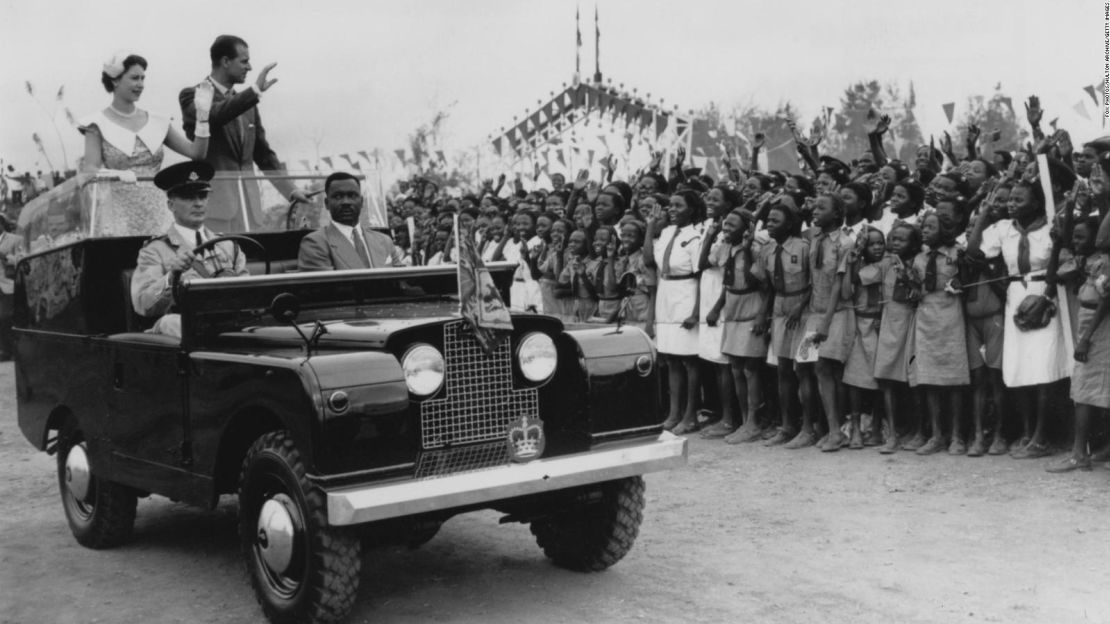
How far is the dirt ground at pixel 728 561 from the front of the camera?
4.81 metres

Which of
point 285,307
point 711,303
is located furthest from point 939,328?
point 285,307

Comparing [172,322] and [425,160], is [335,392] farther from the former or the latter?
[425,160]

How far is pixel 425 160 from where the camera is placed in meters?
40.3

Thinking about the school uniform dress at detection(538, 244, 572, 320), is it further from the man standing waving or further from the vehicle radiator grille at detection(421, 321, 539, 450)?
the vehicle radiator grille at detection(421, 321, 539, 450)

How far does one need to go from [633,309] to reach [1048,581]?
217 inches

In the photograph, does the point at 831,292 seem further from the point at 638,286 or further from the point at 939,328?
the point at 638,286

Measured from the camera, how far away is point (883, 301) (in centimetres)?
829

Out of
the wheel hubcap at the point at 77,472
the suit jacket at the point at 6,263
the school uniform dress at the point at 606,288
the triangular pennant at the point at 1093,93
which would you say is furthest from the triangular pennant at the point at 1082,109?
the suit jacket at the point at 6,263

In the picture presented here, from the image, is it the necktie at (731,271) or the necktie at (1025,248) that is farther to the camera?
the necktie at (731,271)

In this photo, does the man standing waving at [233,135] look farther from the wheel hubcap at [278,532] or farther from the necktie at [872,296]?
the necktie at [872,296]

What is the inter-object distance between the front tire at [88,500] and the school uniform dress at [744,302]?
15.7ft

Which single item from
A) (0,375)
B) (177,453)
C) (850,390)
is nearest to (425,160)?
(0,375)

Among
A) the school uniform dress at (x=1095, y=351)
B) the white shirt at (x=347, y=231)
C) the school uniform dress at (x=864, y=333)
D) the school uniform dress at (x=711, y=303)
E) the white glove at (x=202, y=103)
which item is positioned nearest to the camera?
the white shirt at (x=347, y=231)

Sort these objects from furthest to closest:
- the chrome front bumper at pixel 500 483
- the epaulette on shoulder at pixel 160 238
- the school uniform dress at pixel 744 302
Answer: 1. the school uniform dress at pixel 744 302
2. the epaulette on shoulder at pixel 160 238
3. the chrome front bumper at pixel 500 483
